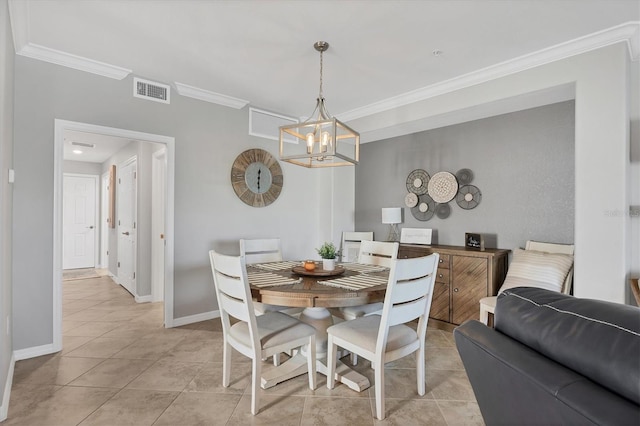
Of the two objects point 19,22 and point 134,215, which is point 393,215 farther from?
point 19,22

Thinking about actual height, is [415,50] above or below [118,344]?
above

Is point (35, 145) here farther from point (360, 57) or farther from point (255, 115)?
point (360, 57)

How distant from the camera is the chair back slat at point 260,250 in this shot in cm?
310

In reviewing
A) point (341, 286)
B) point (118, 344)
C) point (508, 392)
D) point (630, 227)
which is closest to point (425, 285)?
point (341, 286)

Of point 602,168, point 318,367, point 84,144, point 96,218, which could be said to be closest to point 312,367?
point 318,367

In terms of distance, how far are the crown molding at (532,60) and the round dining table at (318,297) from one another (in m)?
1.98

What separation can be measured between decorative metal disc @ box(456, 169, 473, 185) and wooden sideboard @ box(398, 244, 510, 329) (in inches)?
33.6

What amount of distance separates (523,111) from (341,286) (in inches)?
111

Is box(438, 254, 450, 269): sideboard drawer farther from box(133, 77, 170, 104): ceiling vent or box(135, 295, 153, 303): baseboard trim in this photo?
box(135, 295, 153, 303): baseboard trim

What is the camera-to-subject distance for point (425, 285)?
198cm

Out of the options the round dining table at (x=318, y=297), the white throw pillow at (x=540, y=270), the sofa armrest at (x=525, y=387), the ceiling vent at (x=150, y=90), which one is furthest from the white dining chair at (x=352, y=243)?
the sofa armrest at (x=525, y=387)

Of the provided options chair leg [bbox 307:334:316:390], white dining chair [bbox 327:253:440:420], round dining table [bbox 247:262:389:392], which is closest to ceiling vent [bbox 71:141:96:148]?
round dining table [bbox 247:262:389:392]

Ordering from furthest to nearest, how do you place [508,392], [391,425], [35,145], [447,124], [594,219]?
[447,124], [35,145], [594,219], [391,425], [508,392]

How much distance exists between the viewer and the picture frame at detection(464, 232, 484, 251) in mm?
3275
